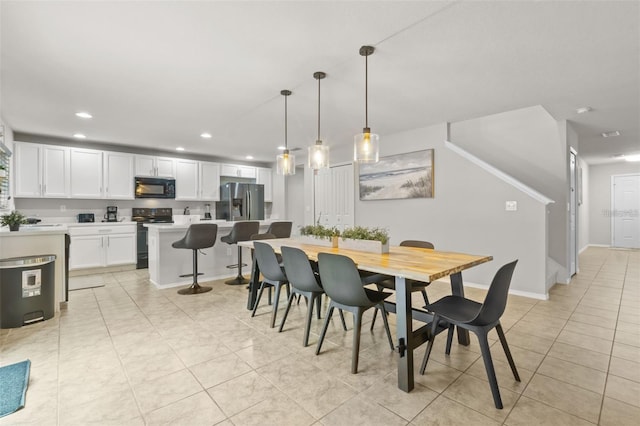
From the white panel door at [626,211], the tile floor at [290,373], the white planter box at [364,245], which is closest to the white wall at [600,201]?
the white panel door at [626,211]

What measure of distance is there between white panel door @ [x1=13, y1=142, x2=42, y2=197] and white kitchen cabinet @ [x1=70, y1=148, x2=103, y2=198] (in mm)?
456

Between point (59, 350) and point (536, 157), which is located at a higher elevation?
point (536, 157)

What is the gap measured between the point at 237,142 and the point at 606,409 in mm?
5751

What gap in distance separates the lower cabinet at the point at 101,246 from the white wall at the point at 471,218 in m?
4.76

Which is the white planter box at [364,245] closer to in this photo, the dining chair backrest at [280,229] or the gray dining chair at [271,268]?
the gray dining chair at [271,268]

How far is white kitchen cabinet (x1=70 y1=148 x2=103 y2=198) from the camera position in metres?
5.42

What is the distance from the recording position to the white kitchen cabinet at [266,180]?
7.93 meters

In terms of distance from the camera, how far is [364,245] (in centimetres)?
268

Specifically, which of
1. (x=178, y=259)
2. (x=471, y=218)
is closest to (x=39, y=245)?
(x=178, y=259)

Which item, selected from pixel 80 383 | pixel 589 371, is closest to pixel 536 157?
pixel 589 371

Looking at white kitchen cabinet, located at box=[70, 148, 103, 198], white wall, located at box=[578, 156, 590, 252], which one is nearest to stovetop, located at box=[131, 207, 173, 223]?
white kitchen cabinet, located at box=[70, 148, 103, 198]

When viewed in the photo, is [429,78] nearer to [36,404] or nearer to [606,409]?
[606,409]

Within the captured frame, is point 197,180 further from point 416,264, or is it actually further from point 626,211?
point 626,211

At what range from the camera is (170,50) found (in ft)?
8.11
